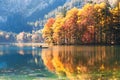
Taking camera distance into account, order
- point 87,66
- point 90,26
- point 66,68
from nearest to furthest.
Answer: point 66,68 → point 87,66 → point 90,26

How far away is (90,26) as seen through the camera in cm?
11944

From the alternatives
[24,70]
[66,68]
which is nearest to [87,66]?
[66,68]

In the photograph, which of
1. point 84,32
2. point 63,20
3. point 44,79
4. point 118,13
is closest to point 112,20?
point 118,13

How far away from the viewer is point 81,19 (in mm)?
122250

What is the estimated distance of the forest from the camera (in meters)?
114

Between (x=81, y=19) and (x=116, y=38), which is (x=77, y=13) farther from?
(x=116, y=38)

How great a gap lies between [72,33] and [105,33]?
15995 mm

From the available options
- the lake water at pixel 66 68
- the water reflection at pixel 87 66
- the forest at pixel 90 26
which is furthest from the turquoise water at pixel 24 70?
the forest at pixel 90 26

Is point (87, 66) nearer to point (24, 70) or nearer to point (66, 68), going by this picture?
point (66, 68)

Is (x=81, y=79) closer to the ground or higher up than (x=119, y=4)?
closer to the ground

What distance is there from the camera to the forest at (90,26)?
373 ft

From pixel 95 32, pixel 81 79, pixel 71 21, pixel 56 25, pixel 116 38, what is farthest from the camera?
pixel 56 25

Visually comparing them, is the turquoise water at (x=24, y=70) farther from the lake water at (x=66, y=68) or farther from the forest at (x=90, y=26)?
the forest at (x=90, y=26)

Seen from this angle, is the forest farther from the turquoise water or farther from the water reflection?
the water reflection
